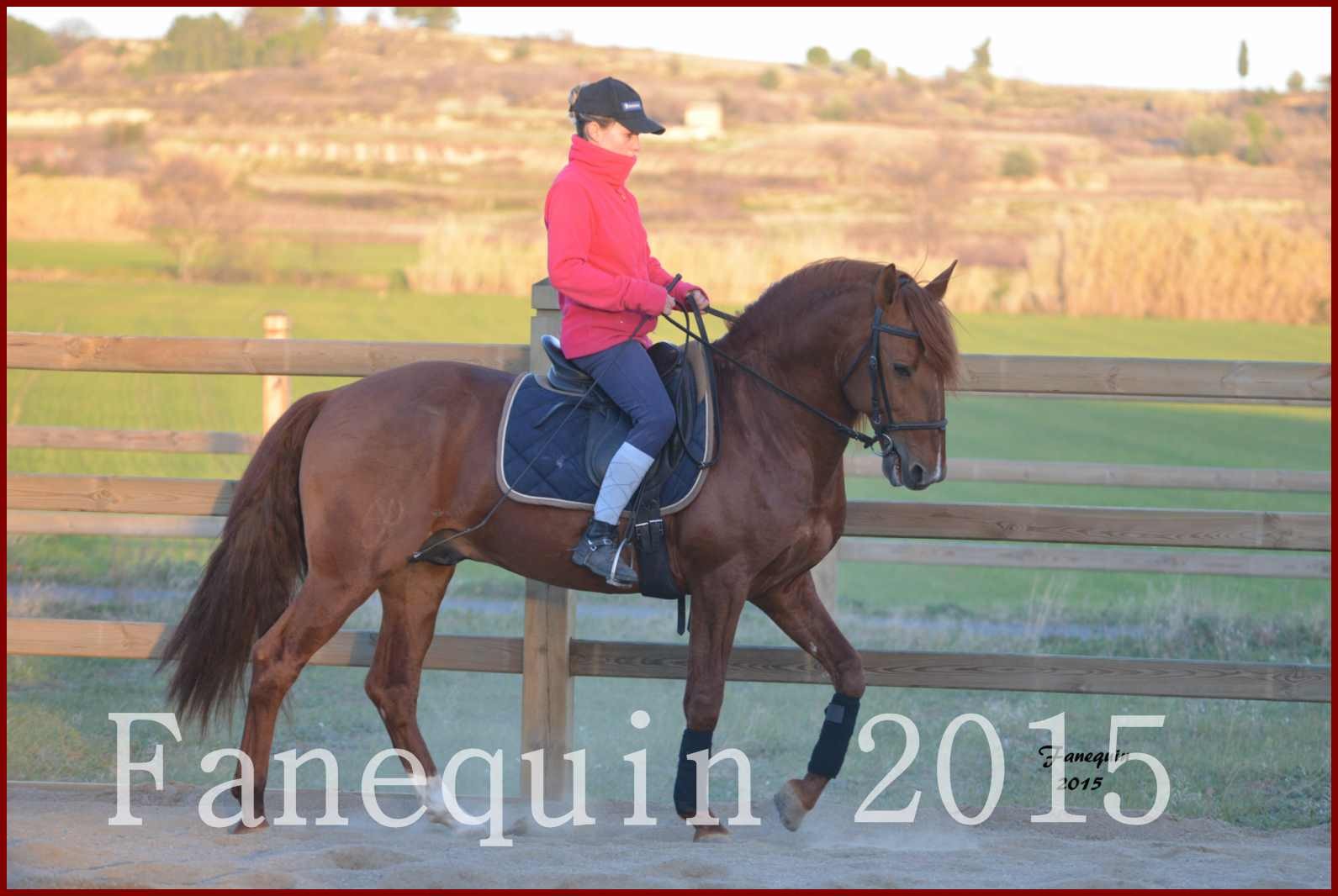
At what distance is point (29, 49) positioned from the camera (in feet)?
146

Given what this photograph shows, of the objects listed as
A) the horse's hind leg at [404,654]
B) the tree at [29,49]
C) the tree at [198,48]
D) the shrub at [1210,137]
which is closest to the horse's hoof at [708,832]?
the horse's hind leg at [404,654]

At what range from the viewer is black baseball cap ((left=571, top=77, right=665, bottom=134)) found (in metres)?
4.74

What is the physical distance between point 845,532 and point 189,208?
33.0m

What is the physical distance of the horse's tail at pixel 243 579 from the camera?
16.3 feet

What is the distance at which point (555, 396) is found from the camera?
4.88 m

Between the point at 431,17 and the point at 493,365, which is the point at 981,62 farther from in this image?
the point at 493,365

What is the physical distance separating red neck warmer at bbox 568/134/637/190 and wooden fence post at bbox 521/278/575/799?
66 centimetres

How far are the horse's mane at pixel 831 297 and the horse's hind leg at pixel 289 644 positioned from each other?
1681mm

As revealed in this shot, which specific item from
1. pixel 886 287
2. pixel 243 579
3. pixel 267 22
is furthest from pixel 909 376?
pixel 267 22

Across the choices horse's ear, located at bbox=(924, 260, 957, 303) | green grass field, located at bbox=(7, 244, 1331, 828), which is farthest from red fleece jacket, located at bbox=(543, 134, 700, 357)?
green grass field, located at bbox=(7, 244, 1331, 828)

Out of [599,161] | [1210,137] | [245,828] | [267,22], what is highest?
[267,22]

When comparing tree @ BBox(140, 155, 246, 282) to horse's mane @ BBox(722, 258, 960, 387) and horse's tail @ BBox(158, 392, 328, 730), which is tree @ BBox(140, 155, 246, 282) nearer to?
horse's tail @ BBox(158, 392, 328, 730)

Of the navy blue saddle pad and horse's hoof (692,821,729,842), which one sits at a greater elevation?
the navy blue saddle pad

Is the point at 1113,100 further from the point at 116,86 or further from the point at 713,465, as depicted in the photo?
the point at 713,465
